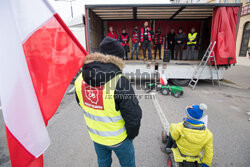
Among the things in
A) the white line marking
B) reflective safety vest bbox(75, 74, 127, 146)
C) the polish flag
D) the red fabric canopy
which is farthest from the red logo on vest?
the red fabric canopy

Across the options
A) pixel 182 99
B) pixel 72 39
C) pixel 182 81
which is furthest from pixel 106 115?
pixel 182 81

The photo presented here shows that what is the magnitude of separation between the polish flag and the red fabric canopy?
7.25 metres

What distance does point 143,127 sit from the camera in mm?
3363

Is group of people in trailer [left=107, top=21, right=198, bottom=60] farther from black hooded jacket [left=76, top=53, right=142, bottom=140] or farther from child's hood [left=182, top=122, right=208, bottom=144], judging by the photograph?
black hooded jacket [left=76, top=53, right=142, bottom=140]

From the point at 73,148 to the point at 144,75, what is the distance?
524 centimetres

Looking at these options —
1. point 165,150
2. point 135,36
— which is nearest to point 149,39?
point 135,36

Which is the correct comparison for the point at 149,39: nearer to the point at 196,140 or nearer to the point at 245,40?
the point at 196,140

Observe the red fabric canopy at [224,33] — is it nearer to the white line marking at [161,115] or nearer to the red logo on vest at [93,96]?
the white line marking at [161,115]

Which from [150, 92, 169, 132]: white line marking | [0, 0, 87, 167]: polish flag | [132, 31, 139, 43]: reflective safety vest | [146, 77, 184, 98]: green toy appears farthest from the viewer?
[132, 31, 139, 43]: reflective safety vest

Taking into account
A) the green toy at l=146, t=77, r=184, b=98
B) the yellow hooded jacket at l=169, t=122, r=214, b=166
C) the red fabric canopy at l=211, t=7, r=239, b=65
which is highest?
the red fabric canopy at l=211, t=7, r=239, b=65

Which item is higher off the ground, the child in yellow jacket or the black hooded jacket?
the black hooded jacket

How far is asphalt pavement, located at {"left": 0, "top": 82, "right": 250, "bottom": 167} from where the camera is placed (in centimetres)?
239

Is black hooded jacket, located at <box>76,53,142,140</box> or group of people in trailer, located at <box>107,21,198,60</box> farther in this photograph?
group of people in trailer, located at <box>107,21,198,60</box>

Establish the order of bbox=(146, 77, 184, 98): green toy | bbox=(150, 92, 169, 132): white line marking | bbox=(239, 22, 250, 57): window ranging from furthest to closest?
1. bbox=(239, 22, 250, 57): window
2. bbox=(146, 77, 184, 98): green toy
3. bbox=(150, 92, 169, 132): white line marking
